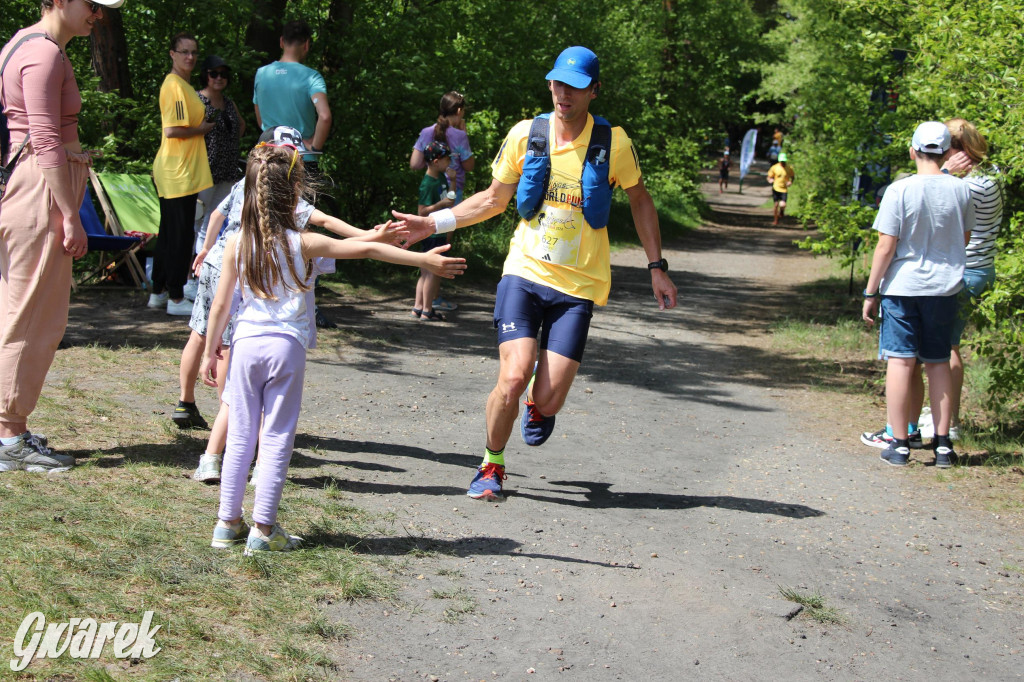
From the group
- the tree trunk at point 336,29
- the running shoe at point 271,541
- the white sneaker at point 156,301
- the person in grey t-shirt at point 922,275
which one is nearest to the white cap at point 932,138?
the person in grey t-shirt at point 922,275

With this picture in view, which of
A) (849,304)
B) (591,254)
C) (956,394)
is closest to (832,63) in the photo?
(849,304)

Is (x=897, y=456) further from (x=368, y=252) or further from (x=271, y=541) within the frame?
(x=271, y=541)

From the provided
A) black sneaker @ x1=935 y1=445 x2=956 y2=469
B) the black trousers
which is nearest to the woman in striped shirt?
black sneaker @ x1=935 y1=445 x2=956 y2=469

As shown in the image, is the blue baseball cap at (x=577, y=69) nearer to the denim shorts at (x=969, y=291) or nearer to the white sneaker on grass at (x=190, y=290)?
the denim shorts at (x=969, y=291)

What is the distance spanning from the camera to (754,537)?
523 cm

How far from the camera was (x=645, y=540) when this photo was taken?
198 inches

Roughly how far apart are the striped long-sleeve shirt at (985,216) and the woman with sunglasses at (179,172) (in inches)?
243

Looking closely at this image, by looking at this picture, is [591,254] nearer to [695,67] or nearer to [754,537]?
[754,537]

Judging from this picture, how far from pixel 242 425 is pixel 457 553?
1.10m

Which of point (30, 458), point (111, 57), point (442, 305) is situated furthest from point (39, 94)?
point (442, 305)

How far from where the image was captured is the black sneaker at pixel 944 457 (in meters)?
6.80

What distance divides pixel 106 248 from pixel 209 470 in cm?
544

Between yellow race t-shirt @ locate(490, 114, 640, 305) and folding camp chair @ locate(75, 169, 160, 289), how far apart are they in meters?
6.17

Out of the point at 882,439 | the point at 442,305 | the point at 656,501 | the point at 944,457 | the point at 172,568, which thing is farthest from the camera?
the point at 442,305
